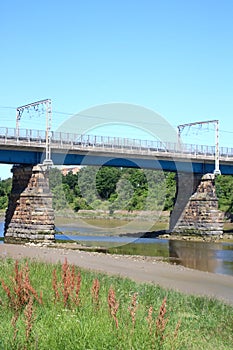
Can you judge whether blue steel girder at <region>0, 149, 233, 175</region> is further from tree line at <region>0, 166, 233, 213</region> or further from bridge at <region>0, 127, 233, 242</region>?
tree line at <region>0, 166, 233, 213</region>

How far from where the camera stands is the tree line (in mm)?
110250

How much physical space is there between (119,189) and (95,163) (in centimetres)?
5621

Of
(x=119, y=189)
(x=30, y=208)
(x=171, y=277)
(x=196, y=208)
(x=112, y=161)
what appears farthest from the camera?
(x=119, y=189)

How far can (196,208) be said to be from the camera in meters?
76.2

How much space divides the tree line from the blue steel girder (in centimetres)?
2770

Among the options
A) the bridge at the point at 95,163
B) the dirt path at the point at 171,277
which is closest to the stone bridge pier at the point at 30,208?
the bridge at the point at 95,163

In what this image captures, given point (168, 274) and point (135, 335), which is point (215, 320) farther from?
point (168, 274)

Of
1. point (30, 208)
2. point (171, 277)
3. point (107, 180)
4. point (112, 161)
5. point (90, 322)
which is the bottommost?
point (171, 277)

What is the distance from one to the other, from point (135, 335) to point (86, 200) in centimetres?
11709

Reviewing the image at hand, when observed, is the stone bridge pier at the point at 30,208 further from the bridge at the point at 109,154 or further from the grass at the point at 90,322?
the grass at the point at 90,322

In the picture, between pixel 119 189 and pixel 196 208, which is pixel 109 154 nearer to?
pixel 196 208

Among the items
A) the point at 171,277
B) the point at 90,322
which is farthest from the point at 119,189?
the point at 90,322

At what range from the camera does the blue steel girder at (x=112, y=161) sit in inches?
2340

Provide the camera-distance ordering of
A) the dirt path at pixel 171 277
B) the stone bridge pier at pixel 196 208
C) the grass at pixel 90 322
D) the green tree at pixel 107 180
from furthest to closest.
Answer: the green tree at pixel 107 180
the stone bridge pier at pixel 196 208
the dirt path at pixel 171 277
the grass at pixel 90 322
